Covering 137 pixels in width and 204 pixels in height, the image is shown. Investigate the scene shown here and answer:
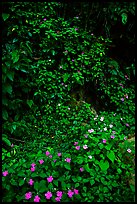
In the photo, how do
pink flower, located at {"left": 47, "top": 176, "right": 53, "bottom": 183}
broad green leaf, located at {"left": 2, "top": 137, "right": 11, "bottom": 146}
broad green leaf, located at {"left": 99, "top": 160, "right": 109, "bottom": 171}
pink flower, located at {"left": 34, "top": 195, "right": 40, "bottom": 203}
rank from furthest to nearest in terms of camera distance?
broad green leaf, located at {"left": 2, "top": 137, "right": 11, "bottom": 146} < broad green leaf, located at {"left": 99, "top": 160, "right": 109, "bottom": 171} < pink flower, located at {"left": 47, "top": 176, "right": 53, "bottom": 183} < pink flower, located at {"left": 34, "top": 195, "right": 40, "bottom": 203}

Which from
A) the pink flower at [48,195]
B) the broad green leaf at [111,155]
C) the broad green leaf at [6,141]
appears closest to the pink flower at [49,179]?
the pink flower at [48,195]

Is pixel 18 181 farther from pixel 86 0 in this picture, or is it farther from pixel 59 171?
pixel 86 0

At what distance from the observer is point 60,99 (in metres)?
4.50

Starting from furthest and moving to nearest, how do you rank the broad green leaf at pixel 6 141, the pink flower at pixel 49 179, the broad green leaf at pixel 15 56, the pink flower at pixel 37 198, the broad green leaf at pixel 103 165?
the broad green leaf at pixel 15 56, the broad green leaf at pixel 6 141, the broad green leaf at pixel 103 165, the pink flower at pixel 49 179, the pink flower at pixel 37 198

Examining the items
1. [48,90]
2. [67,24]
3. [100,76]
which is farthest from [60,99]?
[67,24]

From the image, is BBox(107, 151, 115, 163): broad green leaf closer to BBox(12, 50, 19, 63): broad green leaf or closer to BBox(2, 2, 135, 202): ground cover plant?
BBox(2, 2, 135, 202): ground cover plant

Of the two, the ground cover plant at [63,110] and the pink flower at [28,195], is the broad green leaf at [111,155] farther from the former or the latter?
the pink flower at [28,195]

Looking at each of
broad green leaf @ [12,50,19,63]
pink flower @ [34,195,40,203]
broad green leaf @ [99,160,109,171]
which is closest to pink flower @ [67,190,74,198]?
pink flower @ [34,195,40,203]

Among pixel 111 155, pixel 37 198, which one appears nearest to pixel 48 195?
pixel 37 198

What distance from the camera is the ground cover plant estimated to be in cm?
256

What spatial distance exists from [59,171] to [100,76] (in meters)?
2.71

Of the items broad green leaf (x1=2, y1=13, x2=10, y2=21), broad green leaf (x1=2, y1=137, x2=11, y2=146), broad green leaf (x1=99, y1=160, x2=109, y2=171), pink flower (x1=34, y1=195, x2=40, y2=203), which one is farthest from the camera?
broad green leaf (x1=2, y1=13, x2=10, y2=21)

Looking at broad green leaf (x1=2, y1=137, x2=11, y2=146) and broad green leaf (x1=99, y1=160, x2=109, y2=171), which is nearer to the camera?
broad green leaf (x1=99, y1=160, x2=109, y2=171)

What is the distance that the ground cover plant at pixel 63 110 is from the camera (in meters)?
2.56
